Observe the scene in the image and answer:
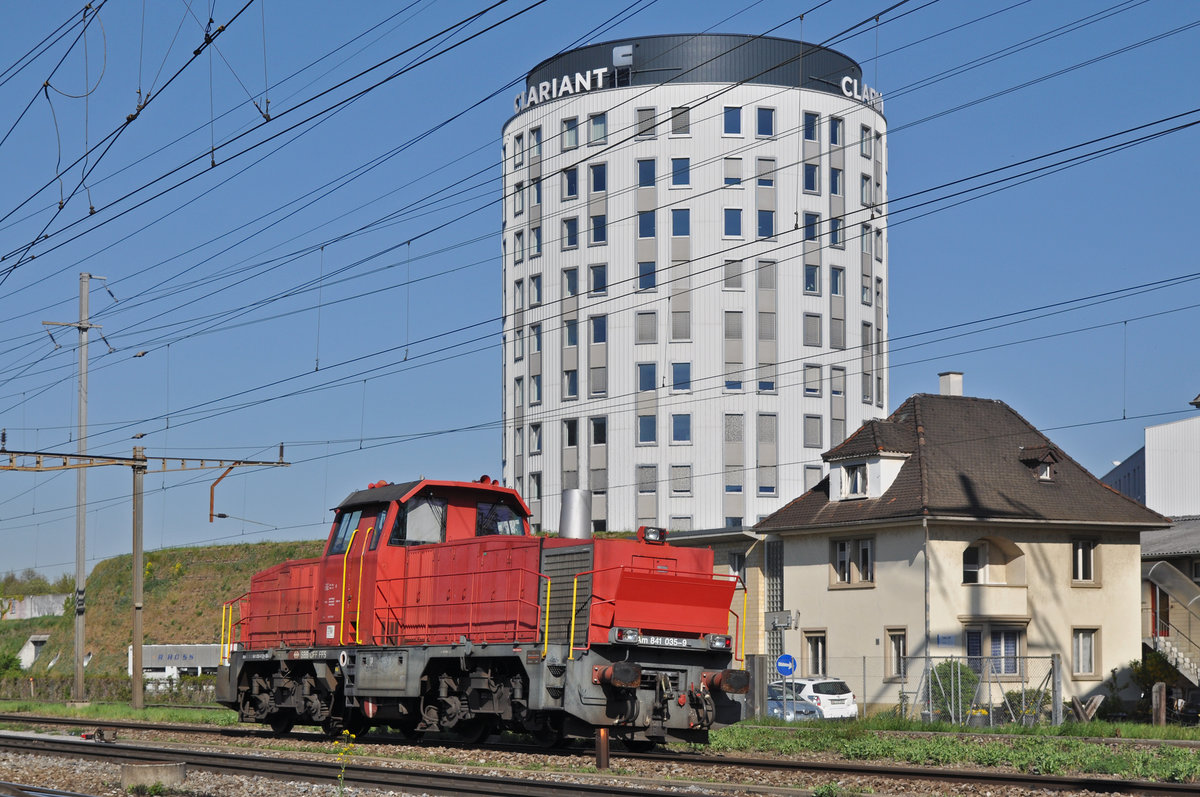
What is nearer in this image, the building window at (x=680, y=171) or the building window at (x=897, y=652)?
the building window at (x=897, y=652)

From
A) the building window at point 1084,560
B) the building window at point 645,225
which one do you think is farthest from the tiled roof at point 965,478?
the building window at point 645,225

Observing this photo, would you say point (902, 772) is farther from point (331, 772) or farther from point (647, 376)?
point (647, 376)

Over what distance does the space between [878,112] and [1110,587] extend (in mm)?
43250

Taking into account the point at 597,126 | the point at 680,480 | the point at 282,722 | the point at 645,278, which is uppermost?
the point at 597,126

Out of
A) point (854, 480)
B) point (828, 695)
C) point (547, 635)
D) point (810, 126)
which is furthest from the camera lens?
point (810, 126)

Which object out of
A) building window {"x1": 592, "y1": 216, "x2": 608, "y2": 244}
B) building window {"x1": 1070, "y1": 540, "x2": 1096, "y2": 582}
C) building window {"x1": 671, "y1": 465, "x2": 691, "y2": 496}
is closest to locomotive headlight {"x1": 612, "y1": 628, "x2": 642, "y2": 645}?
building window {"x1": 1070, "y1": 540, "x2": 1096, "y2": 582}

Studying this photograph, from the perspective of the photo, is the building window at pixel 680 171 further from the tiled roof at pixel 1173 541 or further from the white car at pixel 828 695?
the white car at pixel 828 695

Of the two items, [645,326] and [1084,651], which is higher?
[645,326]

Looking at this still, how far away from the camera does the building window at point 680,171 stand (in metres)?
72.6

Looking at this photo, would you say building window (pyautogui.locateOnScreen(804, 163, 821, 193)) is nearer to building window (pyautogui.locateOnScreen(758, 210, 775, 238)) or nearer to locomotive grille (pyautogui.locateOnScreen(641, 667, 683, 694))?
building window (pyautogui.locateOnScreen(758, 210, 775, 238))

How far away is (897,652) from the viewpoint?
134 ft

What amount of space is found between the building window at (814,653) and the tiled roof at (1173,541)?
38.6 ft

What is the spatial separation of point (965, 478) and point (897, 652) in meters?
6.00

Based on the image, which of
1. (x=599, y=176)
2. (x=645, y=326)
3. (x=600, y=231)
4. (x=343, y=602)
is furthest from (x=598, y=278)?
(x=343, y=602)
